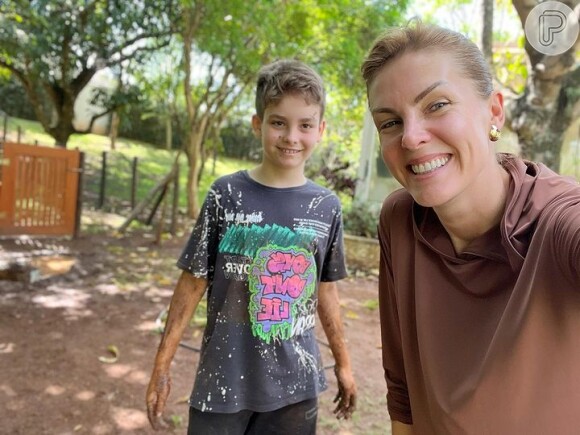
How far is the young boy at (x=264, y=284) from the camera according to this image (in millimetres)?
1646

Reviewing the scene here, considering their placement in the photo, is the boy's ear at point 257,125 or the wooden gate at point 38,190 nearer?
the boy's ear at point 257,125

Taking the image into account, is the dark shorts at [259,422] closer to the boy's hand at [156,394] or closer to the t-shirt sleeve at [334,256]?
the boy's hand at [156,394]

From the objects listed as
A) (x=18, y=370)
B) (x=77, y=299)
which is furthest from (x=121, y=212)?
(x=18, y=370)

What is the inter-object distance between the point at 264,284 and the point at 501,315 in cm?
88

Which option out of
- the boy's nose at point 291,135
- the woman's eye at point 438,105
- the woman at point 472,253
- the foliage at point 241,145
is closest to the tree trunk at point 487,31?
the boy's nose at point 291,135

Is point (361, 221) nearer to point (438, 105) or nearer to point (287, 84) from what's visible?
point (287, 84)

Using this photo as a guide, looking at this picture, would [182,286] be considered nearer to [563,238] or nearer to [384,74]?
[384,74]

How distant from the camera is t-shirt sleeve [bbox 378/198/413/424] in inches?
54.5

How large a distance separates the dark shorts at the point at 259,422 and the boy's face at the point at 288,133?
2.82ft

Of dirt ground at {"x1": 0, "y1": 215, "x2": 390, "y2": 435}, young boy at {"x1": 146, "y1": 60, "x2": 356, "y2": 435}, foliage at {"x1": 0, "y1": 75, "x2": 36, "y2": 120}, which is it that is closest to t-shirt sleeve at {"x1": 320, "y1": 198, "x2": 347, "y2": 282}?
young boy at {"x1": 146, "y1": 60, "x2": 356, "y2": 435}

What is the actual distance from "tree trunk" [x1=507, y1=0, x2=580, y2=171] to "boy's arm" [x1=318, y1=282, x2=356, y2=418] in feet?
10.0

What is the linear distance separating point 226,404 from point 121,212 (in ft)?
34.2

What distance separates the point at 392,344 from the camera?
55.8 inches

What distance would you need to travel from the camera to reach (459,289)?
3.58 ft
